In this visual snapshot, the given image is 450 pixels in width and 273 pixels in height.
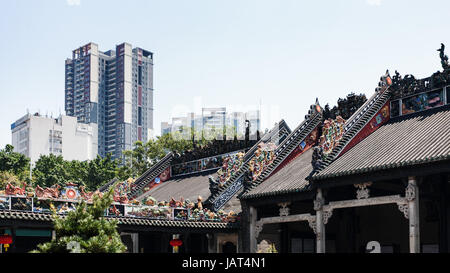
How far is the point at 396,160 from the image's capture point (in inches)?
695

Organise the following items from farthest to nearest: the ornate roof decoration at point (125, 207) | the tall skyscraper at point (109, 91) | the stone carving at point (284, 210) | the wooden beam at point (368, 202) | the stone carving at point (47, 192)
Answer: the tall skyscraper at point (109, 91) < the stone carving at point (284, 210) < the stone carving at point (47, 192) < the ornate roof decoration at point (125, 207) < the wooden beam at point (368, 202)

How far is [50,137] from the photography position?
115750 millimetres

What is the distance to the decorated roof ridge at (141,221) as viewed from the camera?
1881cm

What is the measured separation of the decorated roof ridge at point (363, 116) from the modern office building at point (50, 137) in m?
98.4

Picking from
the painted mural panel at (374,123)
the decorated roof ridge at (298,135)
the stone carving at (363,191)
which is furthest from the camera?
the decorated roof ridge at (298,135)

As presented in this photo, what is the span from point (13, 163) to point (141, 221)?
34.0m

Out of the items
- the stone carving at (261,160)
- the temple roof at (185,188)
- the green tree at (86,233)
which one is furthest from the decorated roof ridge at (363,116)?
the green tree at (86,233)

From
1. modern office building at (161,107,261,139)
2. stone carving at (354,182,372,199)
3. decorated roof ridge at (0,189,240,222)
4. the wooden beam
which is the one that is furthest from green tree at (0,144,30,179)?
modern office building at (161,107,261,139)

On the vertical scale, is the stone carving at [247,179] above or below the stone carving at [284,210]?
above

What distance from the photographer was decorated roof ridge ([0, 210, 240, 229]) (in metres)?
18.8

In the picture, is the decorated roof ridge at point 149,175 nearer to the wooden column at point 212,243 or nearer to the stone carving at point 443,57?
the wooden column at point 212,243

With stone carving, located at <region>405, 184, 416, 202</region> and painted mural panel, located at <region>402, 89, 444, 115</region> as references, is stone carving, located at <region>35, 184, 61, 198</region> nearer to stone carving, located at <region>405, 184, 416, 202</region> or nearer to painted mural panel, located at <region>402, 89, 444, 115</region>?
stone carving, located at <region>405, 184, 416, 202</region>

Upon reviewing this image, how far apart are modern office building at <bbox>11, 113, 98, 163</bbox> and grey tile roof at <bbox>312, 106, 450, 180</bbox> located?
99536 mm
